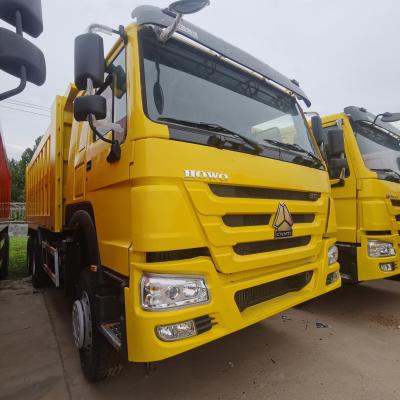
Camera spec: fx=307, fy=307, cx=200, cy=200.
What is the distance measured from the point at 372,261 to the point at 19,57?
3728 mm

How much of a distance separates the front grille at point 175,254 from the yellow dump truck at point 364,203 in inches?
83.4

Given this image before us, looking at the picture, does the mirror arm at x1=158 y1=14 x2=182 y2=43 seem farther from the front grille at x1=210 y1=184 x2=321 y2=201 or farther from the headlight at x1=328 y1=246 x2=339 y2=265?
the headlight at x1=328 y1=246 x2=339 y2=265

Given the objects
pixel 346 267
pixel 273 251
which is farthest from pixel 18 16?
pixel 346 267

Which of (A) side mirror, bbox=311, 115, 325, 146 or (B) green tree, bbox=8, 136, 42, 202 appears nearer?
(A) side mirror, bbox=311, 115, 325, 146

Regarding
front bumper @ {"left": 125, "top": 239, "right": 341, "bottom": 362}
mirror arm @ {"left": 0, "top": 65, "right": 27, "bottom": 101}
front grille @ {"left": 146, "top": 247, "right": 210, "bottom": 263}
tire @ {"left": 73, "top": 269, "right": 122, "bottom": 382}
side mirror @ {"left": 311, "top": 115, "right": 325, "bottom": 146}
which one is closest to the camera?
mirror arm @ {"left": 0, "top": 65, "right": 27, "bottom": 101}

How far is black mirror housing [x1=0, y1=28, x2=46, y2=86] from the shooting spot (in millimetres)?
1417

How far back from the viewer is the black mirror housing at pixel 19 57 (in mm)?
1417

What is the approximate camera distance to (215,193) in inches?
76.2

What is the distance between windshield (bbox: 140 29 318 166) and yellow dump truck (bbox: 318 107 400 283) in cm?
78

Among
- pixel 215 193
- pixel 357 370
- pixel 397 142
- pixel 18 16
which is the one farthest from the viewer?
pixel 397 142

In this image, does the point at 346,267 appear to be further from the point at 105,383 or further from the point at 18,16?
the point at 18,16

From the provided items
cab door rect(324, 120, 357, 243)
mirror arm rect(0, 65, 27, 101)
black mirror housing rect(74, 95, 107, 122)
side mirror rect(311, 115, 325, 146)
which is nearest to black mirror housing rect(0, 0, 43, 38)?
mirror arm rect(0, 65, 27, 101)

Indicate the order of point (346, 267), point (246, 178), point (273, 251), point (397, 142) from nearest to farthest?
point (246, 178), point (273, 251), point (346, 267), point (397, 142)

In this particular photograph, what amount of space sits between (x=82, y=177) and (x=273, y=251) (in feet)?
5.87
